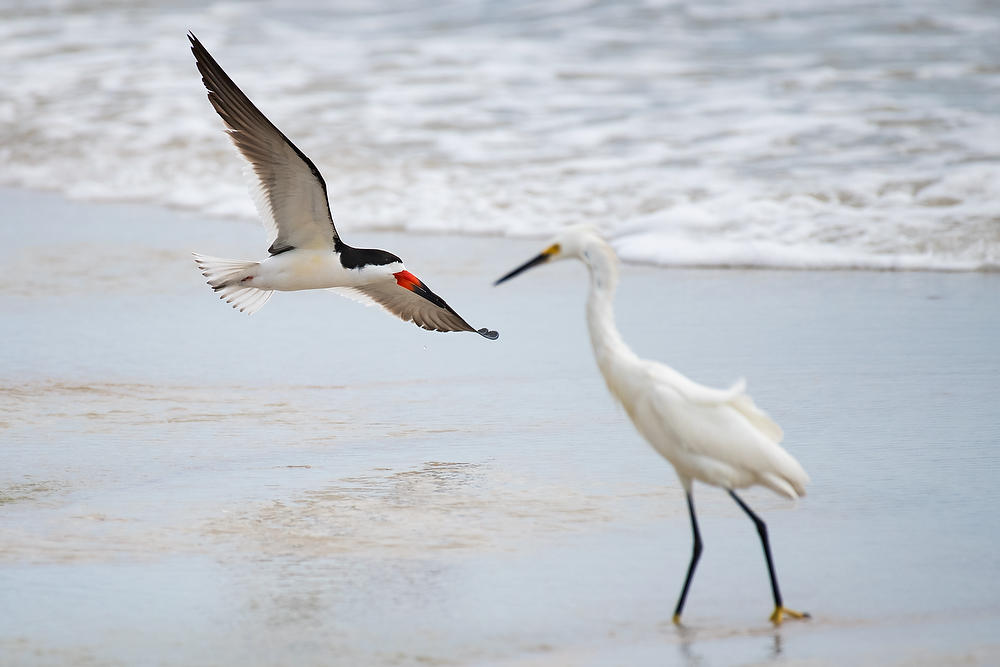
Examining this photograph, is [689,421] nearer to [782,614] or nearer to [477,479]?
[782,614]

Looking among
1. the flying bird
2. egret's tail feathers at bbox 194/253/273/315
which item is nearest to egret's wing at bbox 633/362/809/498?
the flying bird

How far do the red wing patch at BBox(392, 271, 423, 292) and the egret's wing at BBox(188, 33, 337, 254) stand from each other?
1.23 feet

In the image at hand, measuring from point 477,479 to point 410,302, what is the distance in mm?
2248

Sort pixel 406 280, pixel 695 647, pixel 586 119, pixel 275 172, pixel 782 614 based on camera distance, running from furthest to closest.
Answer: pixel 586 119, pixel 406 280, pixel 275 172, pixel 782 614, pixel 695 647

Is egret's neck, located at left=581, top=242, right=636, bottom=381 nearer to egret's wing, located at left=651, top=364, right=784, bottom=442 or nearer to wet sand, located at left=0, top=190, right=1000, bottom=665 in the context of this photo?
egret's wing, located at left=651, top=364, right=784, bottom=442

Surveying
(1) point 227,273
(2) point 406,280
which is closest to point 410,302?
(2) point 406,280

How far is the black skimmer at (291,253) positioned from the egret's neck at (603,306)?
259cm

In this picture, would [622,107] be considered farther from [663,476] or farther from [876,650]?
[876,650]

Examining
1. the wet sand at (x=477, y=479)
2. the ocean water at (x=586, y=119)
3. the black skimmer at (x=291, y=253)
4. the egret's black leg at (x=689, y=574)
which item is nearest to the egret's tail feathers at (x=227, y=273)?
the black skimmer at (x=291, y=253)

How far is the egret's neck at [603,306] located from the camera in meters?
3.75

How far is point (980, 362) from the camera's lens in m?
6.33

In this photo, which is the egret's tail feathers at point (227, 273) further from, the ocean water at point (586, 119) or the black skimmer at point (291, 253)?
the ocean water at point (586, 119)

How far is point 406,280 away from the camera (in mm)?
6703

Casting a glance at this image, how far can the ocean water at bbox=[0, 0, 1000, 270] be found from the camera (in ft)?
31.3
